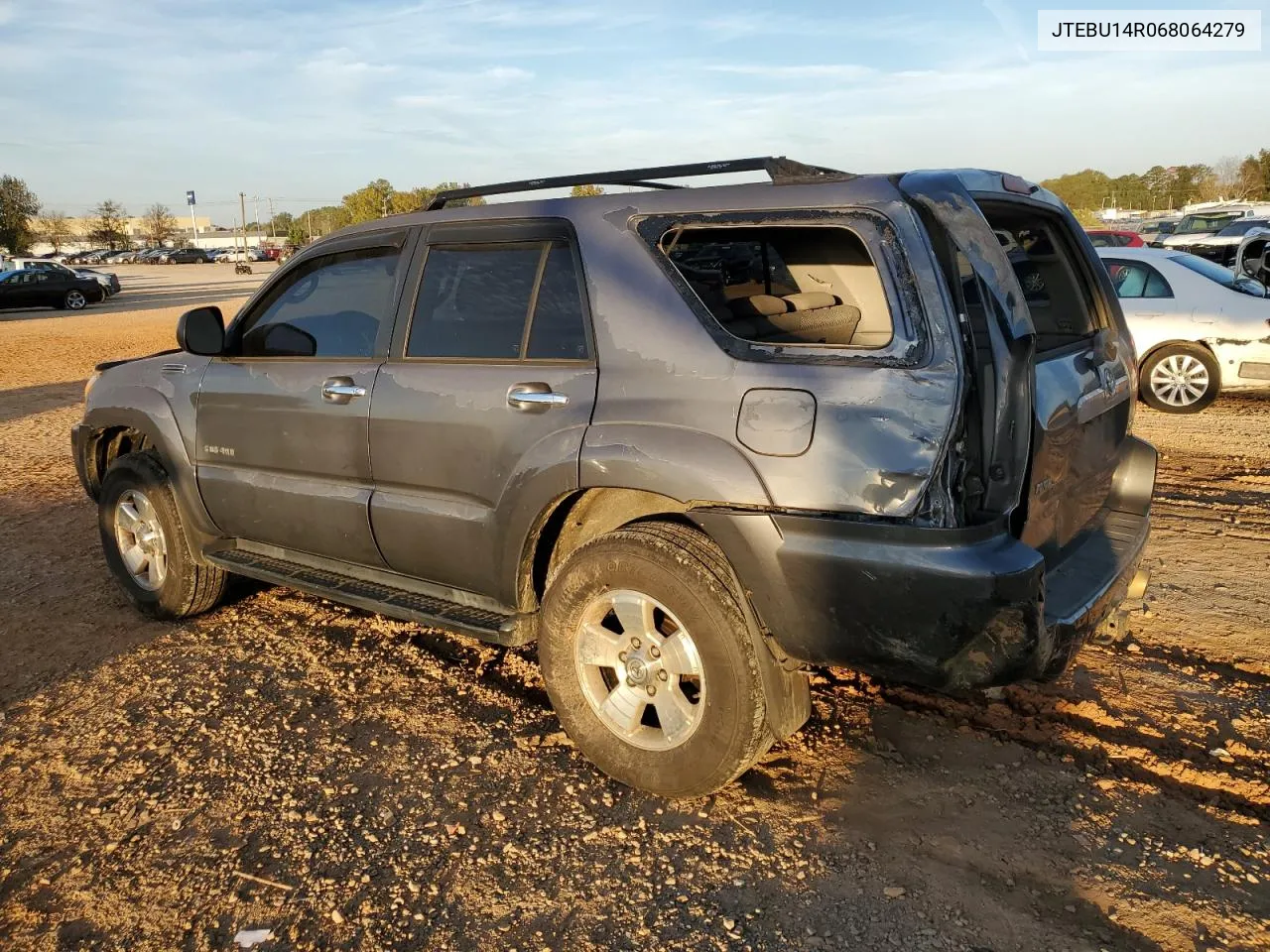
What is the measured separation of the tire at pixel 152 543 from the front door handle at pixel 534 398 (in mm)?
2213

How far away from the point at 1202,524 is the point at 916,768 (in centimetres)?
379

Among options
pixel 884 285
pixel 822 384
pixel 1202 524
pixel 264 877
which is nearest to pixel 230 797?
pixel 264 877

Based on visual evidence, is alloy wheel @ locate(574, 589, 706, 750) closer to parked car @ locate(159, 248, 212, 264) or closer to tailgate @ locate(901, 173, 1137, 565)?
tailgate @ locate(901, 173, 1137, 565)

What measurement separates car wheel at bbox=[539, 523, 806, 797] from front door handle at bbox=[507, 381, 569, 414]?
1.64 ft

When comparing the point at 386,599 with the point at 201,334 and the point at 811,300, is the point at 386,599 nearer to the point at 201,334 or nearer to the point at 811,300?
the point at 201,334

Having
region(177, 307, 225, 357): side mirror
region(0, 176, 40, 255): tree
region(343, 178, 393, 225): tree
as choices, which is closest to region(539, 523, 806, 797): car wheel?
region(177, 307, 225, 357): side mirror

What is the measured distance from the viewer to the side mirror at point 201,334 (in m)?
4.43

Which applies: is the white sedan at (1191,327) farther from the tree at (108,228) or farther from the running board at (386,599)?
the tree at (108,228)

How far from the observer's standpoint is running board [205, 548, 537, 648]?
3580mm

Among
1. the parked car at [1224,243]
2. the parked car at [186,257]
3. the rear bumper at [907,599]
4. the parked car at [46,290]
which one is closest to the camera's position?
the rear bumper at [907,599]

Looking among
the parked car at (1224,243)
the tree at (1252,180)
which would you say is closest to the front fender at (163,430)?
the parked car at (1224,243)

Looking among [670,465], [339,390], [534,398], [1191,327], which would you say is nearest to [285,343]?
[339,390]

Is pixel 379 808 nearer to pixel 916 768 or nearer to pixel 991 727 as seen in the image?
pixel 916 768

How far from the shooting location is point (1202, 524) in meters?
6.07
